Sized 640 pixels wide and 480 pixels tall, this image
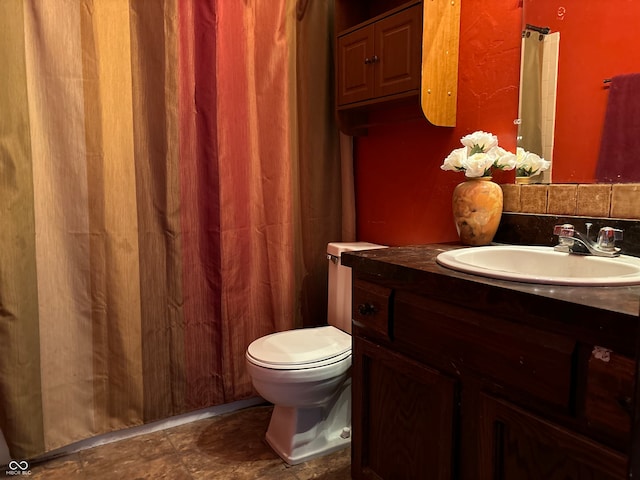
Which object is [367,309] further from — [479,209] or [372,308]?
[479,209]

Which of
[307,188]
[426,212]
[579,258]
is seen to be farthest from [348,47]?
[579,258]

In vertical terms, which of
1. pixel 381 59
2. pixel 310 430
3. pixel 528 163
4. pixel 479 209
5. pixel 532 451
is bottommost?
pixel 310 430

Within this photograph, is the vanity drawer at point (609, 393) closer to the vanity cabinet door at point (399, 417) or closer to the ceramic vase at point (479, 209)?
the vanity cabinet door at point (399, 417)

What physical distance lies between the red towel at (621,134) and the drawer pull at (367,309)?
0.75 meters

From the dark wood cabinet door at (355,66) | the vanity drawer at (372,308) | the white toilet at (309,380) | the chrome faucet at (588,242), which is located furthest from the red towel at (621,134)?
the white toilet at (309,380)

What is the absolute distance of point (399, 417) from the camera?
1247 millimetres

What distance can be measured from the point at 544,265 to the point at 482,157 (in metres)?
0.40

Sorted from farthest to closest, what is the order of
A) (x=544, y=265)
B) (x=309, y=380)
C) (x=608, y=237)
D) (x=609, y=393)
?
(x=309, y=380), (x=544, y=265), (x=608, y=237), (x=609, y=393)

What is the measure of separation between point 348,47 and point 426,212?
0.77 m

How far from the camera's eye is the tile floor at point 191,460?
1.68m

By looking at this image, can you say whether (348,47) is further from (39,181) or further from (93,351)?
(93,351)

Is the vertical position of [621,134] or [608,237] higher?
[621,134]

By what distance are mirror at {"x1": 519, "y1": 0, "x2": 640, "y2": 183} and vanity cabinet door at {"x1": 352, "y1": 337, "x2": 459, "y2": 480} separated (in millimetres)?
774

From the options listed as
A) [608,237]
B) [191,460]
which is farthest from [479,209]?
[191,460]
